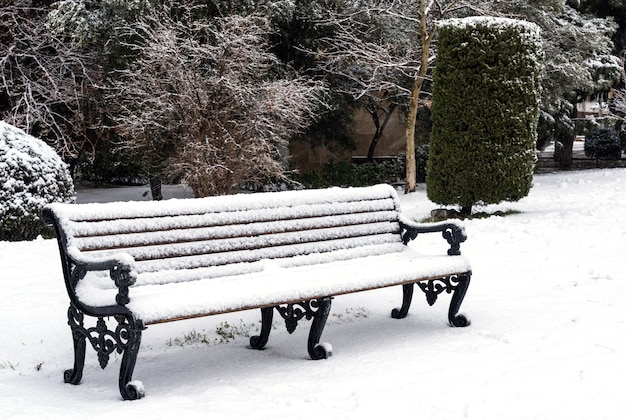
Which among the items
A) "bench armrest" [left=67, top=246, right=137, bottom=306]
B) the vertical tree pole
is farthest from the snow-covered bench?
the vertical tree pole

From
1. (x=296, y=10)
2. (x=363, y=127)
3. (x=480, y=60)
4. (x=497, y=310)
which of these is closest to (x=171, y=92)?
(x=296, y=10)

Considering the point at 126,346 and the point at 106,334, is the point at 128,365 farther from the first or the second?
the point at 106,334

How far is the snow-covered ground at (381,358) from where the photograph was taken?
4.20 m

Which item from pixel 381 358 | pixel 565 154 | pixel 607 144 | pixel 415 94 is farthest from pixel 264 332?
pixel 607 144

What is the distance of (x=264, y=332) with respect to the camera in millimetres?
5484

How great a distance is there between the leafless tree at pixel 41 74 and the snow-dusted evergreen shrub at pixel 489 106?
30.1 feet

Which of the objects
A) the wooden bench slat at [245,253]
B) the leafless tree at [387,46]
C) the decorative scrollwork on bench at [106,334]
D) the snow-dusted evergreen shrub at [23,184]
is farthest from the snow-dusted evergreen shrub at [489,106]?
the decorative scrollwork on bench at [106,334]

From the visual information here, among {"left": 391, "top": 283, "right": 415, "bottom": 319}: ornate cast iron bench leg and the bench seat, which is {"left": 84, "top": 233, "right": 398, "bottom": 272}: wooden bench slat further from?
{"left": 391, "top": 283, "right": 415, "bottom": 319}: ornate cast iron bench leg

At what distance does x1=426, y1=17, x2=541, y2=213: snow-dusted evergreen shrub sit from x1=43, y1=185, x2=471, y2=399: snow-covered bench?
4831 mm

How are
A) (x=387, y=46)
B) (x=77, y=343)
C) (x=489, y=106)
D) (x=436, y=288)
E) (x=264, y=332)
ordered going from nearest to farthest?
(x=77, y=343) → (x=264, y=332) → (x=436, y=288) → (x=489, y=106) → (x=387, y=46)

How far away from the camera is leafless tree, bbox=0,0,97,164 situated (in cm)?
1714

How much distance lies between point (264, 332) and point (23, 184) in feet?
18.9

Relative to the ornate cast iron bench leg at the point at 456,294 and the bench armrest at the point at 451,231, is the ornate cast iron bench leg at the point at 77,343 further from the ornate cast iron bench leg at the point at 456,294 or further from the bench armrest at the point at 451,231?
the bench armrest at the point at 451,231

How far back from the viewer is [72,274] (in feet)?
15.1
